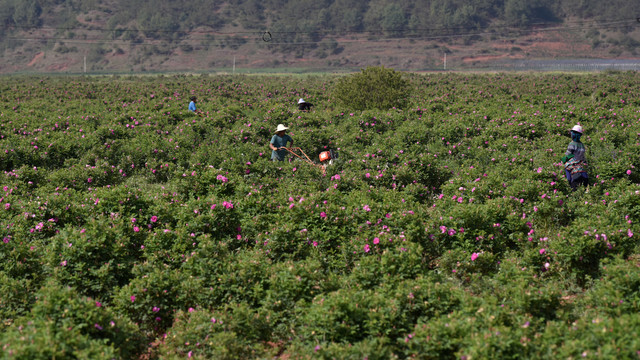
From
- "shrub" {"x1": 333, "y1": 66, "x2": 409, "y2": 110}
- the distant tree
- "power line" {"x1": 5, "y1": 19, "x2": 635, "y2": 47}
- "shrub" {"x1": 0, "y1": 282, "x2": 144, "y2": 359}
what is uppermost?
the distant tree

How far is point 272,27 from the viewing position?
117562 mm

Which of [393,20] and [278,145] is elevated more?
[393,20]

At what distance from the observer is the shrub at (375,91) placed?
1976 cm

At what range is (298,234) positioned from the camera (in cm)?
736

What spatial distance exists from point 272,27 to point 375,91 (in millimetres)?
103317

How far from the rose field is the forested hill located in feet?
301

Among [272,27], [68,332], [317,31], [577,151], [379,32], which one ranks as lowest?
[68,332]

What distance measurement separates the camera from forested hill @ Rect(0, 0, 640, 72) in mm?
102625

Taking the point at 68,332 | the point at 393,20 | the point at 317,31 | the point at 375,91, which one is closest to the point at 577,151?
the point at 68,332

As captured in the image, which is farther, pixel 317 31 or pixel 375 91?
pixel 317 31

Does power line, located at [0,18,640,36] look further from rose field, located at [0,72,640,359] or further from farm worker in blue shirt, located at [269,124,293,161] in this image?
rose field, located at [0,72,640,359]

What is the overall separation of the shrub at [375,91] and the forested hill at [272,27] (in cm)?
8142

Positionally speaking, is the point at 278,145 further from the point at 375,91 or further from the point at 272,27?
the point at 272,27

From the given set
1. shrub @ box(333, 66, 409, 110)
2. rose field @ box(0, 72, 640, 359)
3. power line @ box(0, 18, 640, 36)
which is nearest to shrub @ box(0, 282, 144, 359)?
rose field @ box(0, 72, 640, 359)
